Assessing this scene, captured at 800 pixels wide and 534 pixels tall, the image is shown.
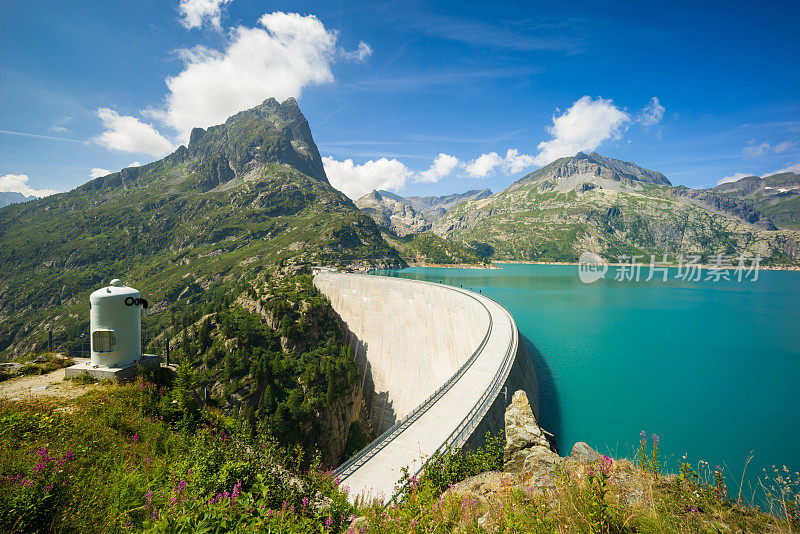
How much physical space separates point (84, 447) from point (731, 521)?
12716 mm

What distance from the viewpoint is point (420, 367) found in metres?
40.3

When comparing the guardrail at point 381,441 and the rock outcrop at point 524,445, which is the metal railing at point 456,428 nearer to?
the guardrail at point 381,441

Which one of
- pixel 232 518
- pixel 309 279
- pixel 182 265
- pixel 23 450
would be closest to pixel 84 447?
pixel 23 450

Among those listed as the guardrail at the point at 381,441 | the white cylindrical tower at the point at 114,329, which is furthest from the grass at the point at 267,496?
the guardrail at the point at 381,441

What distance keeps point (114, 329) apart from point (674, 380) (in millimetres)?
48923

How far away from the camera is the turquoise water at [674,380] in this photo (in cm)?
2434

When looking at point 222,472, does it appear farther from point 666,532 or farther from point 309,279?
point 309,279

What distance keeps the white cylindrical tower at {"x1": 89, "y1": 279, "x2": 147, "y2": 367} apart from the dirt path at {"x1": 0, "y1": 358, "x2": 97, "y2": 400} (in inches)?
51.8

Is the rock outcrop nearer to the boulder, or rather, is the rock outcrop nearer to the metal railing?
the boulder

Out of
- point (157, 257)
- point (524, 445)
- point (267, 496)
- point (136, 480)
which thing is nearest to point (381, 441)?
point (524, 445)

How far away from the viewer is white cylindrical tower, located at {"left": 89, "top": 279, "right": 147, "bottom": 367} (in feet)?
45.1

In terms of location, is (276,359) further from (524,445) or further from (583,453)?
(583,453)

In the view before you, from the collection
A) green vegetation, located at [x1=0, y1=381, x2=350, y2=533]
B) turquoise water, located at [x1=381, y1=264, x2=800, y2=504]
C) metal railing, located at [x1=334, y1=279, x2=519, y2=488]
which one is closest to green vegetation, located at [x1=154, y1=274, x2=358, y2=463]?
metal railing, located at [x1=334, y1=279, x2=519, y2=488]

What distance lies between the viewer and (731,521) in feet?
14.4
